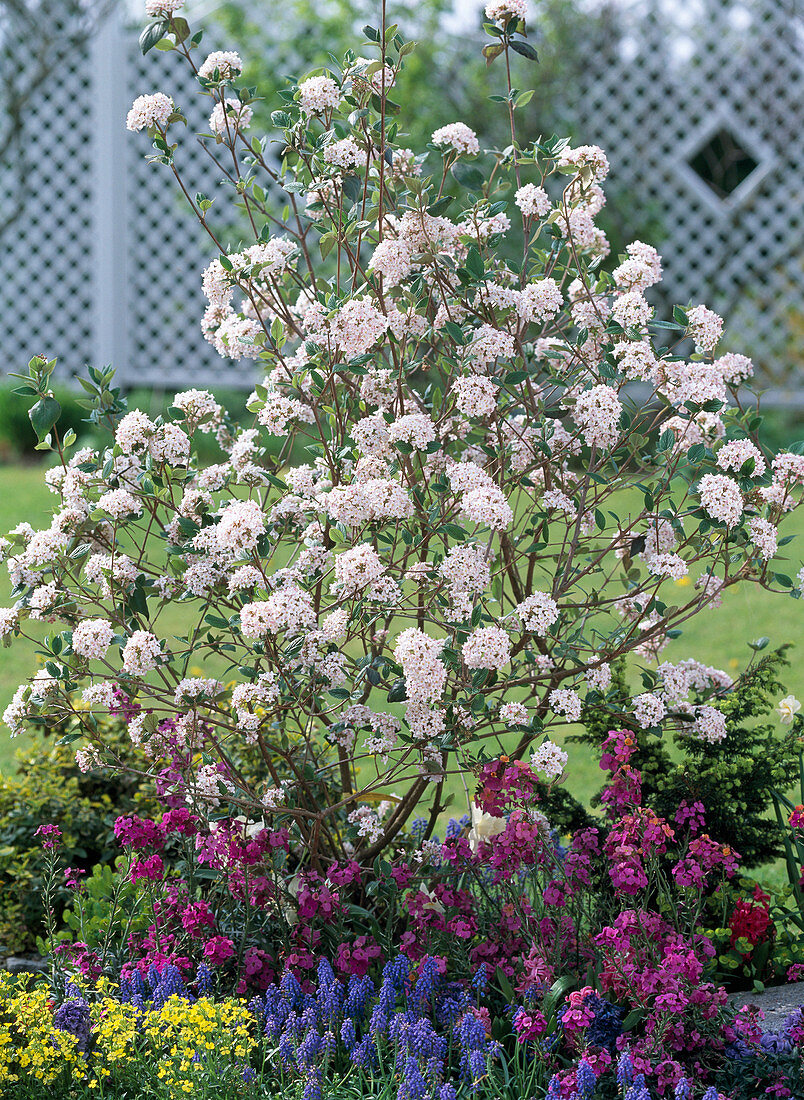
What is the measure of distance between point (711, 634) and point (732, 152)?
202 inches

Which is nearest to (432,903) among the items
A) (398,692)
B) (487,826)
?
(487,826)

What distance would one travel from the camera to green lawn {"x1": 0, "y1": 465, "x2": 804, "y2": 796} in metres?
4.13

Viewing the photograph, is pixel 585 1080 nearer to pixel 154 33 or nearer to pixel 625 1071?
pixel 625 1071

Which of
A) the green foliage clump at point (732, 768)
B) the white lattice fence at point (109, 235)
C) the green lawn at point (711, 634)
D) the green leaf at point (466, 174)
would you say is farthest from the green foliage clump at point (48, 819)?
the white lattice fence at point (109, 235)

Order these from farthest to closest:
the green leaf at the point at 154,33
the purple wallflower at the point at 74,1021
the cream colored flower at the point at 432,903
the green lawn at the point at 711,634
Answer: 1. the green lawn at the point at 711,634
2. the cream colored flower at the point at 432,903
3. the green leaf at the point at 154,33
4. the purple wallflower at the point at 74,1021

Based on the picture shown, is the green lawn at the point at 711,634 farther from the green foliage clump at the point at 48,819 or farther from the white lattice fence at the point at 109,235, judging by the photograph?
the white lattice fence at the point at 109,235

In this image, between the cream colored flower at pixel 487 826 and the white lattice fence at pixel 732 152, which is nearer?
the cream colored flower at pixel 487 826

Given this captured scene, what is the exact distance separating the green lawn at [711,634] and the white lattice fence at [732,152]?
2613mm

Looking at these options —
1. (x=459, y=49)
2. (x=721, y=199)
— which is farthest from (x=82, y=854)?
(x=721, y=199)

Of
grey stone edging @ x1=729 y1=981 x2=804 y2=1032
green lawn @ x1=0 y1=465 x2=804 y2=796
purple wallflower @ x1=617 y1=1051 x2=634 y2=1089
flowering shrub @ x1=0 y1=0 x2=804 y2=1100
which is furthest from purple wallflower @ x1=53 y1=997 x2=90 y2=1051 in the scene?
green lawn @ x1=0 y1=465 x2=804 y2=796

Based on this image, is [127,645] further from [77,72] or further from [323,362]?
[77,72]

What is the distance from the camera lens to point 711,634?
5180 mm

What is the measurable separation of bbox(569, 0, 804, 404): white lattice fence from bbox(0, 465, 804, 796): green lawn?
261 cm

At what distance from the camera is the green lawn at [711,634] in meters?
4.13
